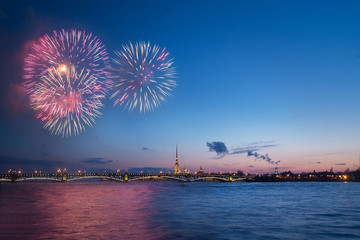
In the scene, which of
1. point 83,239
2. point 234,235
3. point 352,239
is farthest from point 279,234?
point 83,239

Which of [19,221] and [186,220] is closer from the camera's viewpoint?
[19,221]

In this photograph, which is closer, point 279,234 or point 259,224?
point 279,234

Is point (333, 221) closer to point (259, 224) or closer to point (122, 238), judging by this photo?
point (259, 224)

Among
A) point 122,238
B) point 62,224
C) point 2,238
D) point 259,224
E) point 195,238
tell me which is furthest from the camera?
point 259,224

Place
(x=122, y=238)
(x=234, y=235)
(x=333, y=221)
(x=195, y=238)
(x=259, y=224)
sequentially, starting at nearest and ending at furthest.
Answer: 1. (x=122, y=238)
2. (x=195, y=238)
3. (x=234, y=235)
4. (x=259, y=224)
5. (x=333, y=221)

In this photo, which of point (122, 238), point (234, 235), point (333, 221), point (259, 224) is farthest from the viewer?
point (333, 221)

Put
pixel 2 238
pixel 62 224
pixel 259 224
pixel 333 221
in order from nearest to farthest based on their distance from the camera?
1. pixel 2 238
2. pixel 62 224
3. pixel 259 224
4. pixel 333 221

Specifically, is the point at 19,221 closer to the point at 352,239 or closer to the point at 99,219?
the point at 99,219

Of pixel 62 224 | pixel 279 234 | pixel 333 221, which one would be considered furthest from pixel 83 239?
pixel 333 221
